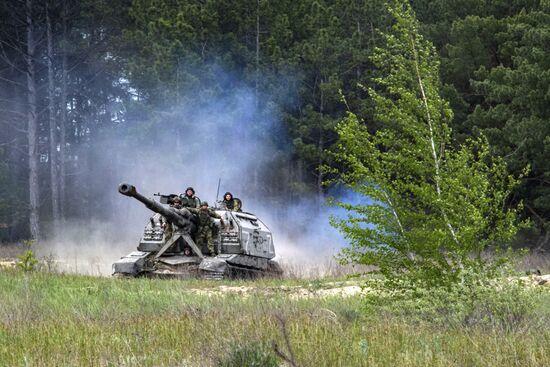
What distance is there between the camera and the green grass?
6.04 m

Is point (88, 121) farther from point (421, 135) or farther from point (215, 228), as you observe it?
point (421, 135)

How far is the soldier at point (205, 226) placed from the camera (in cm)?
1809

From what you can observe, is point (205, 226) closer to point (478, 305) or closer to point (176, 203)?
point (176, 203)

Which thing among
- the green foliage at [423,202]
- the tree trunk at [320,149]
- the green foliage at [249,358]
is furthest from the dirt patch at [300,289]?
the tree trunk at [320,149]

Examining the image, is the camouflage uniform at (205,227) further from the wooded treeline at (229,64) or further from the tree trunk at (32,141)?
the tree trunk at (32,141)

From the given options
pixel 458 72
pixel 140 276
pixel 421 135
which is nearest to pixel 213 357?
pixel 421 135

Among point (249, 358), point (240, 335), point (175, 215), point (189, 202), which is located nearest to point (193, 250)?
point (175, 215)

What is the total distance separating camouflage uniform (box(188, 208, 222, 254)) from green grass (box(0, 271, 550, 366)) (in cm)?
700

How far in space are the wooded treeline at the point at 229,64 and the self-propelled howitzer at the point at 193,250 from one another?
10492 millimetres

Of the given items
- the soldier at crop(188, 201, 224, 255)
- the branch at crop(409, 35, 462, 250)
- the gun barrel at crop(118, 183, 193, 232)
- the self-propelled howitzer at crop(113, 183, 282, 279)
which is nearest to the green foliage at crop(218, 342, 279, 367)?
the branch at crop(409, 35, 462, 250)

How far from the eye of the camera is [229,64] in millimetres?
32625

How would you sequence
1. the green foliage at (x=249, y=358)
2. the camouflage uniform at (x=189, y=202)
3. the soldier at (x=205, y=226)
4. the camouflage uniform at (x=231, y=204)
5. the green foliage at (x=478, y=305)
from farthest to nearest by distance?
1. the camouflage uniform at (x=231, y=204)
2. the camouflage uniform at (x=189, y=202)
3. the soldier at (x=205, y=226)
4. the green foliage at (x=478, y=305)
5. the green foliage at (x=249, y=358)

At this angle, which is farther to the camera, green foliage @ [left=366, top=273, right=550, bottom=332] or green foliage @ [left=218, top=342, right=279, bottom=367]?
green foliage @ [left=366, top=273, right=550, bottom=332]

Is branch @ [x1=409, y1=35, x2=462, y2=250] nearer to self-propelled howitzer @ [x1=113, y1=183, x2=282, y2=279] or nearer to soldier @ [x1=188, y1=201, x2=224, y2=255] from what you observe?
self-propelled howitzer @ [x1=113, y1=183, x2=282, y2=279]
